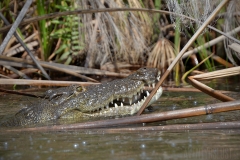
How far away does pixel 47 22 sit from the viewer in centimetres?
895

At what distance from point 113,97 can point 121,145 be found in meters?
1.36

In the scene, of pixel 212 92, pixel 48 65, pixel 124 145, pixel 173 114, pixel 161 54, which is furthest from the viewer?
pixel 161 54

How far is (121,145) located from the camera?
4.02 m

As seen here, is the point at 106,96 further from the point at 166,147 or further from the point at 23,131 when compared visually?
the point at 166,147

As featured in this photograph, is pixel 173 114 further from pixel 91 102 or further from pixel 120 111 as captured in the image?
pixel 91 102

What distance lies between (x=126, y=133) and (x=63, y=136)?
55 centimetres

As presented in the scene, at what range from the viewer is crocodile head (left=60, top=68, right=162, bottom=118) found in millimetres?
5335

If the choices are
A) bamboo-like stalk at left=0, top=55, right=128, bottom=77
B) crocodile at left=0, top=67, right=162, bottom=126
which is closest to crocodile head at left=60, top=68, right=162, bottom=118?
crocodile at left=0, top=67, right=162, bottom=126

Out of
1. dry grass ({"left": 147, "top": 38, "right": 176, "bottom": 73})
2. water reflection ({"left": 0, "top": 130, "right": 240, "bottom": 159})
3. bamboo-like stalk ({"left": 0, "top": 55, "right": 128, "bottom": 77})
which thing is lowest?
water reflection ({"left": 0, "top": 130, "right": 240, "bottom": 159})

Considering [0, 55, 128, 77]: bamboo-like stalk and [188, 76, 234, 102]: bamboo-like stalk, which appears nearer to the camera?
[188, 76, 234, 102]: bamboo-like stalk

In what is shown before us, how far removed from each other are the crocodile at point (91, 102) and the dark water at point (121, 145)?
2.11ft

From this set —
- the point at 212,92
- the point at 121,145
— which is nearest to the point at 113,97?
the point at 212,92

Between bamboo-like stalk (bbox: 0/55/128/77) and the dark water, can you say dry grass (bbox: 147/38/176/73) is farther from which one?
the dark water

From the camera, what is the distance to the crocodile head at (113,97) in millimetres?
5335
